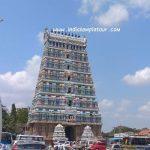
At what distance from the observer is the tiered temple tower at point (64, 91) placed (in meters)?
80.8

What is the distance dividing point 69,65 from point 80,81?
12.8 ft

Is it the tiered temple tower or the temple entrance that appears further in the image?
the temple entrance

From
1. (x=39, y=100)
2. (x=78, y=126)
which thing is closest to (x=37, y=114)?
(x=39, y=100)

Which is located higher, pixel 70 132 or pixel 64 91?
pixel 64 91

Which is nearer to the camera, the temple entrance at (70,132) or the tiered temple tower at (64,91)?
the tiered temple tower at (64,91)

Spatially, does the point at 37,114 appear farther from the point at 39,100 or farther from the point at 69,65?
the point at 69,65

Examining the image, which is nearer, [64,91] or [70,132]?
[64,91]

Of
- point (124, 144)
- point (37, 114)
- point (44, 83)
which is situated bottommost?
point (124, 144)

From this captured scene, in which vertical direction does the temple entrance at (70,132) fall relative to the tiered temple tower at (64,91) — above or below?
below

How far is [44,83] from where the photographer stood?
82312 millimetres

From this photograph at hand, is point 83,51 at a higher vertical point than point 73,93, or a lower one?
higher

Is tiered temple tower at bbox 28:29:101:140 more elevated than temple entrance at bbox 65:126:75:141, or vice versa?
tiered temple tower at bbox 28:29:101:140

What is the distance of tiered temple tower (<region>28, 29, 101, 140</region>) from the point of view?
80.8m

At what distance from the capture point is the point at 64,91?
83.8m
